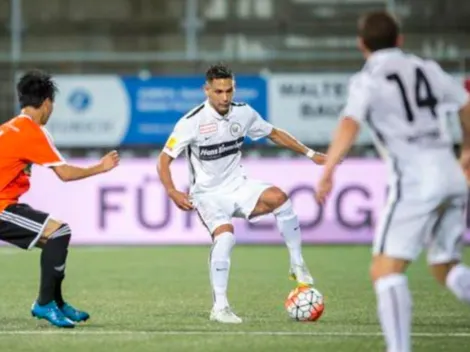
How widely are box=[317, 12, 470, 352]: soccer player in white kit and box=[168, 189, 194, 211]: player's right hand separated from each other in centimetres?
276

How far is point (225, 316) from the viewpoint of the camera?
9.55 metres

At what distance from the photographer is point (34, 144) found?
29.8ft

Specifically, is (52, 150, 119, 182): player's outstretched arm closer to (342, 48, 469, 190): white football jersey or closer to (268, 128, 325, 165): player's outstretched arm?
(268, 128, 325, 165): player's outstretched arm

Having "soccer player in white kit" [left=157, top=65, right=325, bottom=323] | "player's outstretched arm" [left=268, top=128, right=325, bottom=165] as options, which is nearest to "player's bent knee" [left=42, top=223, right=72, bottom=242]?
"soccer player in white kit" [left=157, top=65, right=325, bottom=323]

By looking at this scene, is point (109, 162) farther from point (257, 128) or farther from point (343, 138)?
Answer: point (343, 138)

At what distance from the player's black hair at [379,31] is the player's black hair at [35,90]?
9.89ft

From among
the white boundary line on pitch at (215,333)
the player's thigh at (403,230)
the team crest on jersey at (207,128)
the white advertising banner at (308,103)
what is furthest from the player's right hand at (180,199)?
the white advertising banner at (308,103)

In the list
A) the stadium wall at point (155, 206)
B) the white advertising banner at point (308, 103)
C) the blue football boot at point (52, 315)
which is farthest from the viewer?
the white advertising banner at point (308, 103)

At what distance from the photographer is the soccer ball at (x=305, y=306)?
379 inches

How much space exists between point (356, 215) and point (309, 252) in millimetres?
1814

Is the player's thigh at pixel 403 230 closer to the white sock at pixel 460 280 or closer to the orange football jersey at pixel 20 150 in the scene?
the white sock at pixel 460 280

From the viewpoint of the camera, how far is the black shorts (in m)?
9.23

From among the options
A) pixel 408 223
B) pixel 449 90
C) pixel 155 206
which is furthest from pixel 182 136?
pixel 155 206

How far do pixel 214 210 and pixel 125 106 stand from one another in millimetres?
10904
